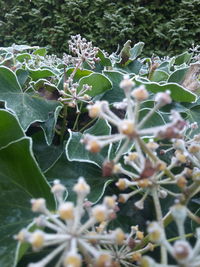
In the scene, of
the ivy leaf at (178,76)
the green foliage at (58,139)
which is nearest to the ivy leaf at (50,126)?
the green foliage at (58,139)

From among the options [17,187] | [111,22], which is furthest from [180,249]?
[111,22]

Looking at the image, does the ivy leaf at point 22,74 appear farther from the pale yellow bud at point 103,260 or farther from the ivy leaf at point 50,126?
the pale yellow bud at point 103,260

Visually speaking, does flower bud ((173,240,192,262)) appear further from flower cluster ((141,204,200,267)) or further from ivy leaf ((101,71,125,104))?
ivy leaf ((101,71,125,104))

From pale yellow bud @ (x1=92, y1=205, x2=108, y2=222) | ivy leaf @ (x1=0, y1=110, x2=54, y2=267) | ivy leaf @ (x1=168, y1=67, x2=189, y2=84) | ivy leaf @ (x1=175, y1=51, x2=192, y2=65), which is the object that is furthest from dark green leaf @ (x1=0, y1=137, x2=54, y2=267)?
ivy leaf @ (x1=175, y1=51, x2=192, y2=65)

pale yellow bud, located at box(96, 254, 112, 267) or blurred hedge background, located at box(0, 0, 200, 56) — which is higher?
pale yellow bud, located at box(96, 254, 112, 267)

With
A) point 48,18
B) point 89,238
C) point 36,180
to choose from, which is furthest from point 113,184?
point 48,18

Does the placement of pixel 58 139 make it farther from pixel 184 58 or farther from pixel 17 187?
pixel 184 58

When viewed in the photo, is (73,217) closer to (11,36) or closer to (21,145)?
(21,145)
